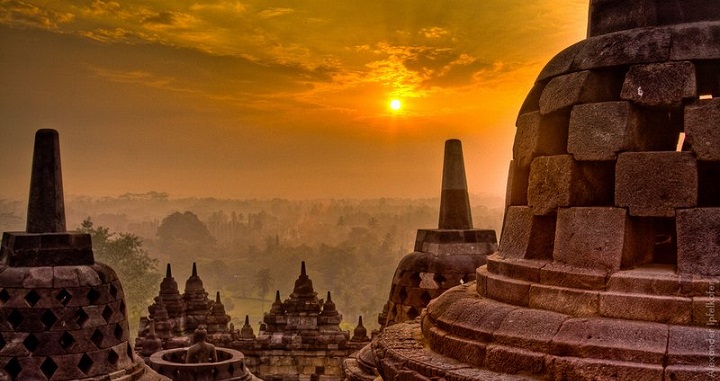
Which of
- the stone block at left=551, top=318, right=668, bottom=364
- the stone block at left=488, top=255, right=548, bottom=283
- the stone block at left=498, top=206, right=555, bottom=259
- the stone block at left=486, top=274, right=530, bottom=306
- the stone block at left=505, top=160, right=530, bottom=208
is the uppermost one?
the stone block at left=505, top=160, right=530, bottom=208

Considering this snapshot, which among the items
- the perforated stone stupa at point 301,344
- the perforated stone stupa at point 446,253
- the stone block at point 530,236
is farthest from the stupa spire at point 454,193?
the perforated stone stupa at point 301,344

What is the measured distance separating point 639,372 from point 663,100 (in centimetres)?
173

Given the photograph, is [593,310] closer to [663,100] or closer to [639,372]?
[639,372]

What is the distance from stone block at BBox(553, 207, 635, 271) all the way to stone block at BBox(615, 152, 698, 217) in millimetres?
119

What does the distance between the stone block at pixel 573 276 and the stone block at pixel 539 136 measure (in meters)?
0.85

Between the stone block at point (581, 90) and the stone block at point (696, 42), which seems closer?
the stone block at point (696, 42)

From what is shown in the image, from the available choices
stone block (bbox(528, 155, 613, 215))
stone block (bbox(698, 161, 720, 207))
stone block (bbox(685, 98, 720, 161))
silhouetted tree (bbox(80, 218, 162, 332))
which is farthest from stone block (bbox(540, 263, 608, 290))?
silhouetted tree (bbox(80, 218, 162, 332))

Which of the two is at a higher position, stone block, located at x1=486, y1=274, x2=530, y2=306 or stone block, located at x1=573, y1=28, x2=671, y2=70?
stone block, located at x1=573, y1=28, x2=671, y2=70

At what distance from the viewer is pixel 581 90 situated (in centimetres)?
477

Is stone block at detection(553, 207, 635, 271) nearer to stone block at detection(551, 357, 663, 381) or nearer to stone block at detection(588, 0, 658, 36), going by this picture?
stone block at detection(551, 357, 663, 381)

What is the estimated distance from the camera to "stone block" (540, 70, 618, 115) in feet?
15.5

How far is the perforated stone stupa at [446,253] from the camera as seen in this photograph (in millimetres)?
9859

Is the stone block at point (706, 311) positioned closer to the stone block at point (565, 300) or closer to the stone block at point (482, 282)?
the stone block at point (565, 300)

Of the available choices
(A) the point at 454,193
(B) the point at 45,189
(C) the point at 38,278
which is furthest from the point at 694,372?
(B) the point at 45,189
